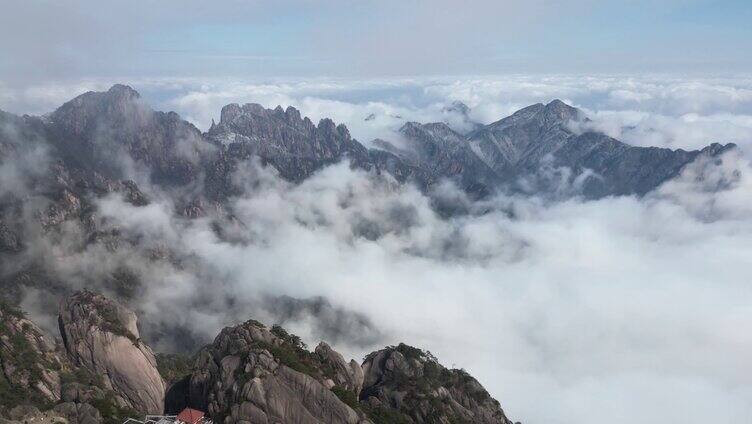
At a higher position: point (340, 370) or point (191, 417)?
point (191, 417)

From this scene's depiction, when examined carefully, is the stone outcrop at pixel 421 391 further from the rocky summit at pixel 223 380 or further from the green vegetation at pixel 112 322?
the green vegetation at pixel 112 322

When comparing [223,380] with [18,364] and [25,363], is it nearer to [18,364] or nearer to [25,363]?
[25,363]

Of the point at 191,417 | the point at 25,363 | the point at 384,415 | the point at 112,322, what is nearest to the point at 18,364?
the point at 25,363

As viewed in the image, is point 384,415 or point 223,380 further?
point 384,415

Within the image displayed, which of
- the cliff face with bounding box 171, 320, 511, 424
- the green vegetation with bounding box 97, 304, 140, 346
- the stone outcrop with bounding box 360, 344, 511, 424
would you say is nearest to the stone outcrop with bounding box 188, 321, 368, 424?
the cliff face with bounding box 171, 320, 511, 424

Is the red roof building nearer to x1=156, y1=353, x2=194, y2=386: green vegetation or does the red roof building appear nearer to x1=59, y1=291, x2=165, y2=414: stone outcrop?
x1=59, y1=291, x2=165, y2=414: stone outcrop

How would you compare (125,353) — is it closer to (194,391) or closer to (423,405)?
(194,391)

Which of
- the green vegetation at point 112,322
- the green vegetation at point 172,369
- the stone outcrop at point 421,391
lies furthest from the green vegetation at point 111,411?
the stone outcrop at point 421,391
